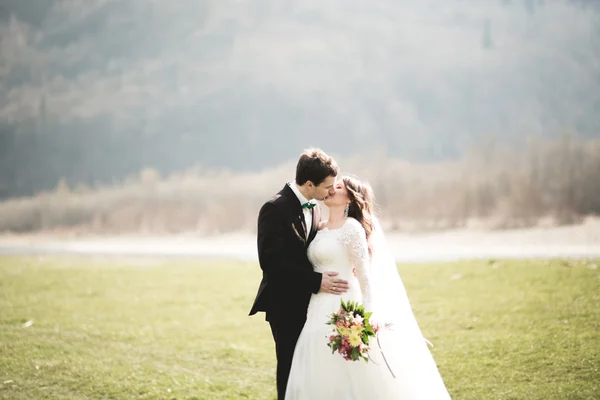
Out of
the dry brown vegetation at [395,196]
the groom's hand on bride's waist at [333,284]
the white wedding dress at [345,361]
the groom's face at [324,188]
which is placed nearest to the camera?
the white wedding dress at [345,361]

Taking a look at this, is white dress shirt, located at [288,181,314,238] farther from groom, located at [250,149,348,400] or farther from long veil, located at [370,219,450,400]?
long veil, located at [370,219,450,400]

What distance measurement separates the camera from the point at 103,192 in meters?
47.7

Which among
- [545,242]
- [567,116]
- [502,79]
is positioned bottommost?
[545,242]

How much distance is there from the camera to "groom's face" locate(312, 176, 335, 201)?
5117 millimetres

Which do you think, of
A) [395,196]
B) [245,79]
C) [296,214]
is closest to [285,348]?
[296,214]

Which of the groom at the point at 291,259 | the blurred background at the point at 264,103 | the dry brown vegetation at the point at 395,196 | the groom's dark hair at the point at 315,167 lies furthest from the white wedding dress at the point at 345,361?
the blurred background at the point at 264,103

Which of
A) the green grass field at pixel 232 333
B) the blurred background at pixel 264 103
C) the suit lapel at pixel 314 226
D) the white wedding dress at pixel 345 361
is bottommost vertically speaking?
the green grass field at pixel 232 333

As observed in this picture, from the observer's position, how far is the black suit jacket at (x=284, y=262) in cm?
502

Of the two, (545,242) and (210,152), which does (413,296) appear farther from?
(210,152)

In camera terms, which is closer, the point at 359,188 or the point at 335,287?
the point at 335,287

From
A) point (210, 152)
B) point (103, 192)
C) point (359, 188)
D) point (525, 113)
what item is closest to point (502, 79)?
point (525, 113)

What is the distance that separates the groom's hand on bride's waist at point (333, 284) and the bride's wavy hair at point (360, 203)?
56 centimetres

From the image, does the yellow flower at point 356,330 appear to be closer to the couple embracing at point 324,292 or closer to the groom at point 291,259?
the couple embracing at point 324,292

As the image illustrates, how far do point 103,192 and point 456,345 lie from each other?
42748 millimetres
